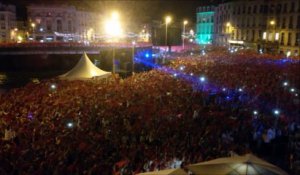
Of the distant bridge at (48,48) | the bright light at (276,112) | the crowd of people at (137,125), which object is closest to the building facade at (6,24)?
the distant bridge at (48,48)

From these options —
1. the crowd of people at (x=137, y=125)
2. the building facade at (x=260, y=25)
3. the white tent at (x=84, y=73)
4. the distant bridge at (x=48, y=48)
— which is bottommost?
the crowd of people at (x=137, y=125)

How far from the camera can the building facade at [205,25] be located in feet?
285

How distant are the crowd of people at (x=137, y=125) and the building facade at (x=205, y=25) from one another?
222 feet

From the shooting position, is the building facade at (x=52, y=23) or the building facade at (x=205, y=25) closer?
the building facade at (x=205, y=25)

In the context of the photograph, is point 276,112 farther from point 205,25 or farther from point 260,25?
point 205,25

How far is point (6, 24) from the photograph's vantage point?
8238 centimetres

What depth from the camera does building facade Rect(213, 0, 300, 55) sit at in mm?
61219

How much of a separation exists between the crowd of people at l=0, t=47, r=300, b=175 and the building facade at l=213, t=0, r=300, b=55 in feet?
146

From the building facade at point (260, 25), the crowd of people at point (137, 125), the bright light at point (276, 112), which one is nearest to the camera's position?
the crowd of people at point (137, 125)

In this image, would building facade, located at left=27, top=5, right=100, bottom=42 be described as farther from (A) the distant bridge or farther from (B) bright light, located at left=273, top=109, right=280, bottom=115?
(B) bright light, located at left=273, top=109, right=280, bottom=115

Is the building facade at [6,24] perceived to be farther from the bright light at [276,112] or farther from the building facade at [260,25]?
the bright light at [276,112]

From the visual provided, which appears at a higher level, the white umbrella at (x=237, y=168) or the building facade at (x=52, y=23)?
the building facade at (x=52, y=23)

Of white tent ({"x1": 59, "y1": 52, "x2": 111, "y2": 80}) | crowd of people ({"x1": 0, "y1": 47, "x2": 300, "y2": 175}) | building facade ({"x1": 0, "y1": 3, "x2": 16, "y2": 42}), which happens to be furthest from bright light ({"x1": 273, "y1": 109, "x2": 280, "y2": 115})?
building facade ({"x1": 0, "y1": 3, "x2": 16, "y2": 42})

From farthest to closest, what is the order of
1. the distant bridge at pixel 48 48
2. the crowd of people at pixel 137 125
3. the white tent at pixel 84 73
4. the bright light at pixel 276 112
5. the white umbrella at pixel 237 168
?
the distant bridge at pixel 48 48
the white tent at pixel 84 73
the bright light at pixel 276 112
the crowd of people at pixel 137 125
the white umbrella at pixel 237 168
